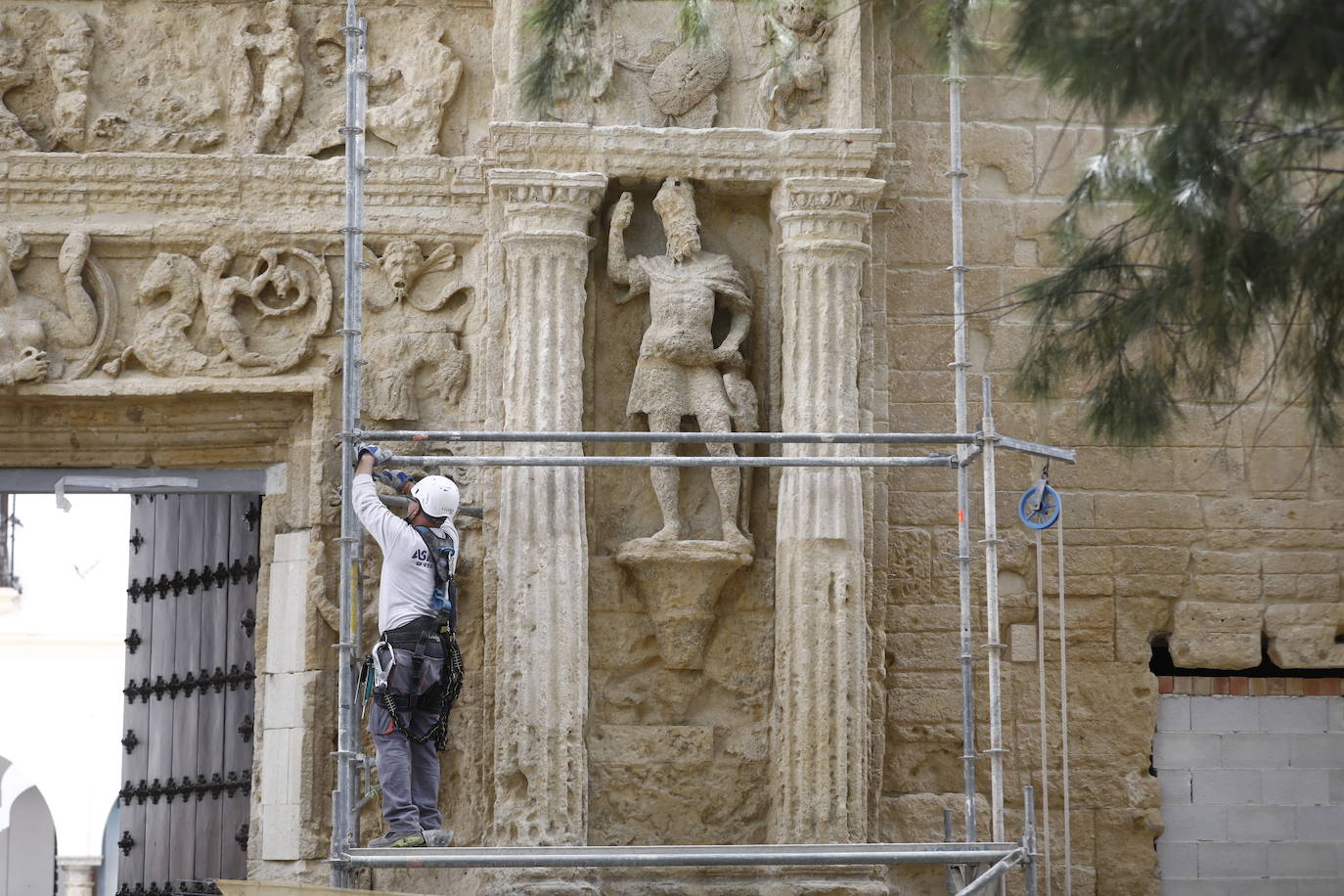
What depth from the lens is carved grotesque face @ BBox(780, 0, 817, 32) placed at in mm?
8414

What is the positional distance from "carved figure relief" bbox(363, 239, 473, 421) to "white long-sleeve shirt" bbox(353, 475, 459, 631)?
91 cm

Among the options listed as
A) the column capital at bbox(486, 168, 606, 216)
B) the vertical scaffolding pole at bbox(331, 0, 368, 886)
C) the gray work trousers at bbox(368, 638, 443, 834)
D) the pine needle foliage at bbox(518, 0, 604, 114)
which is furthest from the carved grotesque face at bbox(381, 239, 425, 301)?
the gray work trousers at bbox(368, 638, 443, 834)

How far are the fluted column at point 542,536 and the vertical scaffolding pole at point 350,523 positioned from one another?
24.2 inches

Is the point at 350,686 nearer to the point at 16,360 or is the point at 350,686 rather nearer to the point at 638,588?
the point at 638,588

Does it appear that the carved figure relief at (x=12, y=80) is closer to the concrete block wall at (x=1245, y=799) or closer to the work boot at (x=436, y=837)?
the work boot at (x=436, y=837)

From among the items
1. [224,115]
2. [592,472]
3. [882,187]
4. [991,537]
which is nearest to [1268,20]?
[991,537]

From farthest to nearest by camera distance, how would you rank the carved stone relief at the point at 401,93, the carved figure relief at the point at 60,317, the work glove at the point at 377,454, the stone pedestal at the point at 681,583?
the carved stone relief at the point at 401,93, the carved figure relief at the point at 60,317, the stone pedestal at the point at 681,583, the work glove at the point at 377,454

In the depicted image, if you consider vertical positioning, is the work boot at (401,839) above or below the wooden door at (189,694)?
below

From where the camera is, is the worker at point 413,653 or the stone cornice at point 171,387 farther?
the stone cornice at point 171,387

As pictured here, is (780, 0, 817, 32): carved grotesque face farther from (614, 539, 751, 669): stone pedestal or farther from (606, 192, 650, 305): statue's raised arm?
(614, 539, 751, 669): stone pedestal

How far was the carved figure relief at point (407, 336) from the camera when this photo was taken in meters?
8.35

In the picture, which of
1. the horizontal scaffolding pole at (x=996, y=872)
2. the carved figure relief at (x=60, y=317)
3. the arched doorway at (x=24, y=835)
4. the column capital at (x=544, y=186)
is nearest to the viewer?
the horizontal scaffolding pole at (x=996, y=872)

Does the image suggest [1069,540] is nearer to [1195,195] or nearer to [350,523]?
[1195,195]

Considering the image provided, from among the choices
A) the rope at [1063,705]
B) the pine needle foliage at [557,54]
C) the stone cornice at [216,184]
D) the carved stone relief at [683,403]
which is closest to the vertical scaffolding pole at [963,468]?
the rope at [1063,705]
